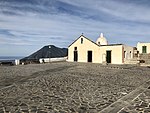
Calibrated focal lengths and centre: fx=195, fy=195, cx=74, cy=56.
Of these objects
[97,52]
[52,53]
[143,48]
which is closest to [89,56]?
[97,52]

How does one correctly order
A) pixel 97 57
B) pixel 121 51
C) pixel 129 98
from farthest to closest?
pixel 97 57 → pixel 121 51 → pixel 129 98

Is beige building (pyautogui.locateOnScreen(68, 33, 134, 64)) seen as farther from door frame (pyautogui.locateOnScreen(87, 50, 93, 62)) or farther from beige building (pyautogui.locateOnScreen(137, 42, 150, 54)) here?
beige building (pyautogui.locateOnScreen(137, 42, 150, 54))

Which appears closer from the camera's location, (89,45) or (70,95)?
(70,95)

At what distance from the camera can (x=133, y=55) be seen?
44500 mm

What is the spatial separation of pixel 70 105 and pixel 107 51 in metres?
32.2

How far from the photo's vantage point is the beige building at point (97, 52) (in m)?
37.8

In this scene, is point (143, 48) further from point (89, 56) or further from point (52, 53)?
point (52, 53)

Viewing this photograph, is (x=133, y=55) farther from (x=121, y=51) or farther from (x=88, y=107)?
(x=88, y=107)

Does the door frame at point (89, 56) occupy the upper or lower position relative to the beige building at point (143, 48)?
lower

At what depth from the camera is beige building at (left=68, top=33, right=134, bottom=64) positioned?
37844 mm

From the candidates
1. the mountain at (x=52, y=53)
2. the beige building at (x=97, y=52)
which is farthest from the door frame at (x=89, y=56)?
the mountain at (x=52, y=53)

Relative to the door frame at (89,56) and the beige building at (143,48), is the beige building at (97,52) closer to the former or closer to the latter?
the door frame at (89,56)

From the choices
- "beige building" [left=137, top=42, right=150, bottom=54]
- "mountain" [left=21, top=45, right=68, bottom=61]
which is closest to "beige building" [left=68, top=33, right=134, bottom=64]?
"beige building" [left=137, top=42, right=150, bottom=54]

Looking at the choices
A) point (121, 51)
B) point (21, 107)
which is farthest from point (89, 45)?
point (21, 107)
